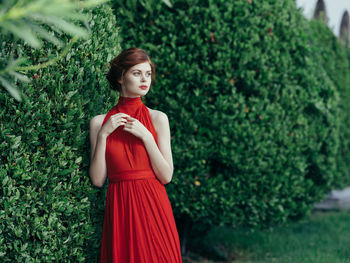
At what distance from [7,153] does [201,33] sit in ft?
8.87

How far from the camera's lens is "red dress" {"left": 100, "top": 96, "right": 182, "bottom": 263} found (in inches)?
111

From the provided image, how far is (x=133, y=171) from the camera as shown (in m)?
2.89

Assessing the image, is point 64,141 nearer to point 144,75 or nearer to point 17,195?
point 17,195

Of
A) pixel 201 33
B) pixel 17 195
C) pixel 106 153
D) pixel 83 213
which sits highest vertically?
pixel 201 33

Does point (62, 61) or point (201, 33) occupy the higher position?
point (201, 33)

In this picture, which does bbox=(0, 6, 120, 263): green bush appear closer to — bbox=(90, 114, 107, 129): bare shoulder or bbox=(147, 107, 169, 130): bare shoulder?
bbox=(90, 114, 107, 129): bare shoulder

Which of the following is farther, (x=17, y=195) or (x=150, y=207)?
(x=150, y=207)

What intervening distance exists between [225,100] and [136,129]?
1.88 m

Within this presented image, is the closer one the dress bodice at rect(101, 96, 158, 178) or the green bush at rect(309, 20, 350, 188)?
the dress bodice at rect(101, 96, 158, 178)

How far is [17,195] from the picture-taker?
8.59 ft

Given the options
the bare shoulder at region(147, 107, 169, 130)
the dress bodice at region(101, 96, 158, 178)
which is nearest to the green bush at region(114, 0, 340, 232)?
the bare shoulder at region(147, 107, 169, 130)

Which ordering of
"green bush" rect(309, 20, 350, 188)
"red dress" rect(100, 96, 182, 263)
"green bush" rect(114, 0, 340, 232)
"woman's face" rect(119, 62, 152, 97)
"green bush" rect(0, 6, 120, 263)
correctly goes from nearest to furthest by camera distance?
"green bush" rect(0, 6, 120, 263) → "red dress" rect(100, 96, 182, 263) → "woman's face" rect(119, 62, 152, 97) → "green bush" rect(114, 0, 340, 232) → "green bush" rect(309, 20, 350, 188)

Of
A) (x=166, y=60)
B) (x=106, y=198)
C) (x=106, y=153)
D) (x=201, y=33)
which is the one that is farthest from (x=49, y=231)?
(x=201, y=33)

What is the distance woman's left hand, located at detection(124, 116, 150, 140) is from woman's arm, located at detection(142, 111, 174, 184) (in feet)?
0.08
